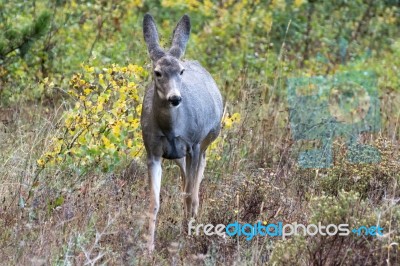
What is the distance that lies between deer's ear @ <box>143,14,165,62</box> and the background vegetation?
0.36m

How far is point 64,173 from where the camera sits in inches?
331

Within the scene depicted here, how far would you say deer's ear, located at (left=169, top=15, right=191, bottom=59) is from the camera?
8.18 meters

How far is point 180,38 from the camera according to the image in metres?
8.34

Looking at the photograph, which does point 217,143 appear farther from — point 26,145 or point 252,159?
point 26,145

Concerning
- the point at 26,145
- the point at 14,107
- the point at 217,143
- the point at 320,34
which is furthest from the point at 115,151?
the point at 320,34

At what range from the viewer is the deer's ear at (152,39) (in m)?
8.09

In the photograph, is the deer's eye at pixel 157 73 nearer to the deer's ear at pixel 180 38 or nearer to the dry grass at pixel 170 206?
the deer's ear at pixel 180 38

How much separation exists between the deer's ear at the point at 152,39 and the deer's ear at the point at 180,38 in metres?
0.11

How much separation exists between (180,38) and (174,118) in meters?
0.69

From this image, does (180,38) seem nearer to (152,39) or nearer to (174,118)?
(152,39)

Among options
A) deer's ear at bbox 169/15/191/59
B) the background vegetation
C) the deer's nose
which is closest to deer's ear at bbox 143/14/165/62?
deer's ear at bbox 169/15/191/59

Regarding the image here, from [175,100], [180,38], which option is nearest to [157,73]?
[175,100]

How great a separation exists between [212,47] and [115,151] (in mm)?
5471

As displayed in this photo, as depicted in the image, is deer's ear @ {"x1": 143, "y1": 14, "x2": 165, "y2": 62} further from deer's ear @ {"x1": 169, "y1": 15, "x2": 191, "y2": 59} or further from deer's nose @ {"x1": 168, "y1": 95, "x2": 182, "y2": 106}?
deer's nose @ {"x1": 168, "y1": 95, "x2": 182, "y2": 106}
